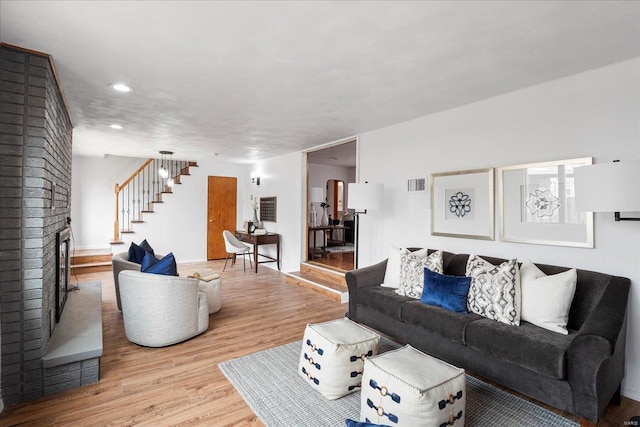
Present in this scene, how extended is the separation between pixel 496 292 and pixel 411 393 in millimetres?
1300

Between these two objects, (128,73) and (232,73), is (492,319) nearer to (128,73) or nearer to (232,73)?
(232,73)

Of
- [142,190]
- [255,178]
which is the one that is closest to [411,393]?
[255,178]

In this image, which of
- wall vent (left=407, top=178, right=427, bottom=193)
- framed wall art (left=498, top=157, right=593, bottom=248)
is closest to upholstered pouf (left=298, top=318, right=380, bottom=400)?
framed wall art (left=498, top=157, right=593, bottom=248)

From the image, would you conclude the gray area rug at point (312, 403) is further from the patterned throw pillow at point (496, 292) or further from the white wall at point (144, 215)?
the white wall at point (144, 215)

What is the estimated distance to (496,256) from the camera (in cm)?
323

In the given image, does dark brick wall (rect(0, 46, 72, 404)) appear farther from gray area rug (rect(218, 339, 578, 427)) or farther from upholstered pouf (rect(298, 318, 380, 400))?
upholstered pouf (rect(298, 318, 380, 400))

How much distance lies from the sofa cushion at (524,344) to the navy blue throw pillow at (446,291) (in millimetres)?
266

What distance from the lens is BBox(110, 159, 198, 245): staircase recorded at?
7394 mm

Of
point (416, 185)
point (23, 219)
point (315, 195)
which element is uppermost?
point (315, 195)

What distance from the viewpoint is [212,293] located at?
4.04m

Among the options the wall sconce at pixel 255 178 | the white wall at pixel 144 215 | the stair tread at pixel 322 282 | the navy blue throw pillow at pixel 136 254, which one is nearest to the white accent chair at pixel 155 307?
the navy blue throw pillow at pixel 136 254

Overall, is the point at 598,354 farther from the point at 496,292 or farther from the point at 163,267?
the point at 163,267

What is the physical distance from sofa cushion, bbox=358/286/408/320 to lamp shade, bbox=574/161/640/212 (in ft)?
5.46

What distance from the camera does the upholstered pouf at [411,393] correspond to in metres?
1.81
